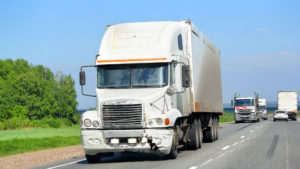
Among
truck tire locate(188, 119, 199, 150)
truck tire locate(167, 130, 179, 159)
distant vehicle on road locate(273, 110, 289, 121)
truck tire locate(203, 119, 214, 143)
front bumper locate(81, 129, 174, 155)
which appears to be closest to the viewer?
front bumper locate(81, 129, 174, 155)

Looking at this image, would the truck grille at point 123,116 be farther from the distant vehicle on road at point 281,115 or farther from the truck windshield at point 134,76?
the distant vehicle on road at point 281,115

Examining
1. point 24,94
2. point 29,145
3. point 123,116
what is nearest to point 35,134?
point 29,145

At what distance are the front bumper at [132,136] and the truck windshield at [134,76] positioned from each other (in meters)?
1.45

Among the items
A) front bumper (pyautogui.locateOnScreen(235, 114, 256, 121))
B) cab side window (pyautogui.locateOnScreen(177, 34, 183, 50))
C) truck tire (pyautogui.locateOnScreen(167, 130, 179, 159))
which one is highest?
cab side window (pyautogui.locateOnScreen(177, 34, 183, 50))

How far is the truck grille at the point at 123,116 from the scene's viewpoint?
13.5 m

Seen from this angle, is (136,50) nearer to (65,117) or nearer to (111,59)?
(111,59)

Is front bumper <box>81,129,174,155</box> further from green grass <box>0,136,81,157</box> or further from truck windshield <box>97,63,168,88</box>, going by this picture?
green grass <box>0,136,81,157</box>

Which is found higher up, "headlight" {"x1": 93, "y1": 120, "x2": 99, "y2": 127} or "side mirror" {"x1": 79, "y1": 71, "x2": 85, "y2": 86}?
"side mirror" {"x1": 79, "y1": 71, "x2": 85, "y2": 86}

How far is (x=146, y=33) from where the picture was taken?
15.0 m

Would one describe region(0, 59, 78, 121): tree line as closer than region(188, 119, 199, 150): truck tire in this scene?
No

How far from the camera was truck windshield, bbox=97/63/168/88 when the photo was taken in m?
14.3

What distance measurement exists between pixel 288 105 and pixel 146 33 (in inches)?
2283

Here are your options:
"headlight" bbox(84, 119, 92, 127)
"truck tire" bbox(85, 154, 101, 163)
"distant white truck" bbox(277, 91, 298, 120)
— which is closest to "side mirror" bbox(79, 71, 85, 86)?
"headlight" bbox(84, 119, 92, 127)

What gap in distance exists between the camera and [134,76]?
1438cm
